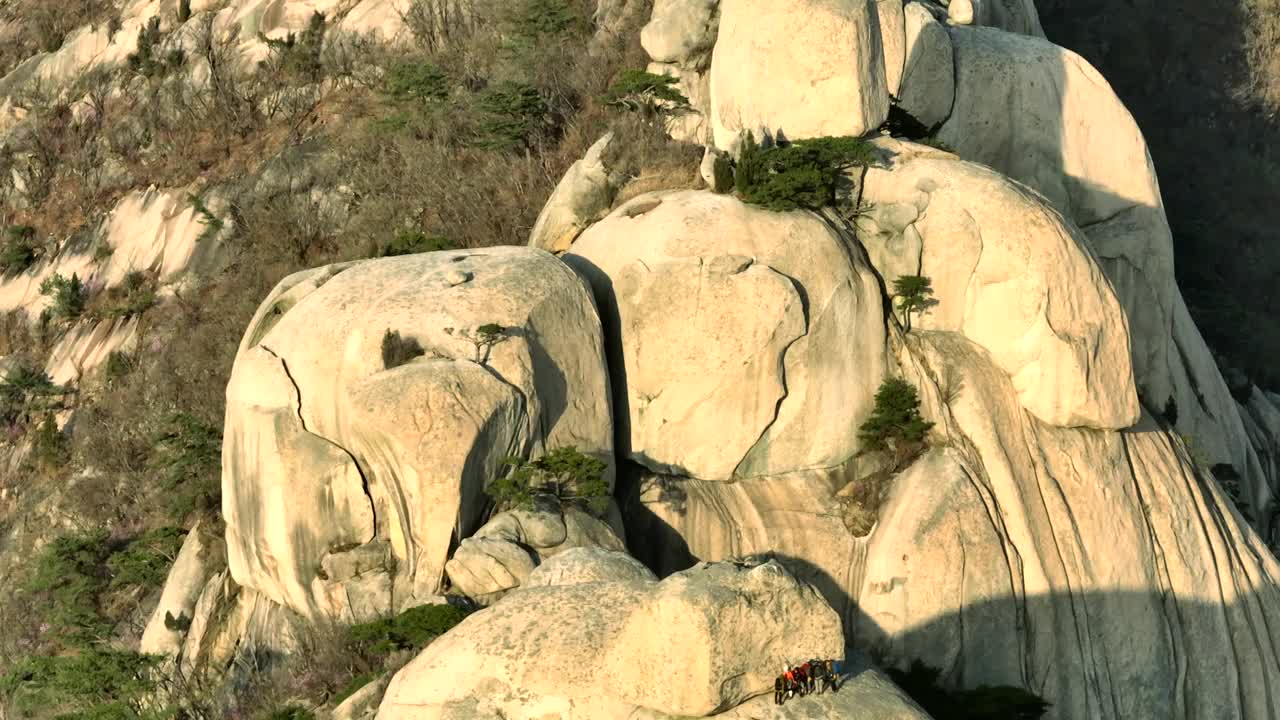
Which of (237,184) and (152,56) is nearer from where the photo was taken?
(237,184)

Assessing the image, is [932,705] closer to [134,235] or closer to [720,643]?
[720,643]

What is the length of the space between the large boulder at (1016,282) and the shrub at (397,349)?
8680 mm

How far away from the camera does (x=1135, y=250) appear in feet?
125

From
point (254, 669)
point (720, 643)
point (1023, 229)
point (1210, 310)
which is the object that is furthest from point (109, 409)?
point (1210, 310)

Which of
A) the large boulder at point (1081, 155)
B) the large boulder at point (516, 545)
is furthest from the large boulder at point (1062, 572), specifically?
the large boulder at point (1081, 155)

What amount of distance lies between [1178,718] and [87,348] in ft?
99.2

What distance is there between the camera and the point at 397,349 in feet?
93.6

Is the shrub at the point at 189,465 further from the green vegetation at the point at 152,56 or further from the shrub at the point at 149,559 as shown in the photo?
the green vegetation at the point at 152,56

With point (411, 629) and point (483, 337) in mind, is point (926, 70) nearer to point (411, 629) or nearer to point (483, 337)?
point (483, 337)

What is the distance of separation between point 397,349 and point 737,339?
570 cm

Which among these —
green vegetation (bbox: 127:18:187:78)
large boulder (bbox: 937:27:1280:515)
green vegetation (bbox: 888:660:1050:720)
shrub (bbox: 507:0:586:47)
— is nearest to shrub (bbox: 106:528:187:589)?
green vegetation (bbox: 888:660:1050:720)

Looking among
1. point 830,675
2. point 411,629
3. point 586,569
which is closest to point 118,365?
point 411,629

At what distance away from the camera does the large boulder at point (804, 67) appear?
33.1 m

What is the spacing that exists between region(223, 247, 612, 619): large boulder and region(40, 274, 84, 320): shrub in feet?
71.8
